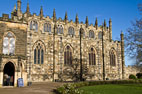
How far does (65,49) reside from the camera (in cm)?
3878

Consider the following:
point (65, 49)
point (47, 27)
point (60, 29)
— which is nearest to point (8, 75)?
point (47, 27)

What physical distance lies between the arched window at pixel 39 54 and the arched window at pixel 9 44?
1066 centimetres

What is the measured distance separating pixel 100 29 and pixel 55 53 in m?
15.2

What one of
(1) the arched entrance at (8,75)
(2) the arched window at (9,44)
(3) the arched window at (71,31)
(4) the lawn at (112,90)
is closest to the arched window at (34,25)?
(3) the arched window at (71,31)

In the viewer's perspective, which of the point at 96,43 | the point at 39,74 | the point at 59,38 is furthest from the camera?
the point at 96,43

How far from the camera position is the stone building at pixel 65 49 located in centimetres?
3425

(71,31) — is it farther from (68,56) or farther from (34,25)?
(34,25)

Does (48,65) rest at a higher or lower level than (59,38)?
lower

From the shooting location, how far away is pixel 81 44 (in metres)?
40.3

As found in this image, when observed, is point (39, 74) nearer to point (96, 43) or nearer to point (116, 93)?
point (96, 43)

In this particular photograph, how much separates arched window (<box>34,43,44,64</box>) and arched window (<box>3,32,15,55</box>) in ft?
35.0

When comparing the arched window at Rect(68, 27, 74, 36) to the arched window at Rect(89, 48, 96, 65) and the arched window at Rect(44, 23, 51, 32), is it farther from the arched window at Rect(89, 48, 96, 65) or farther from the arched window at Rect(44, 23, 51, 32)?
the arched window at Rect(89, 48, 96, 65)

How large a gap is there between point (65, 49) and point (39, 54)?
6.19 meters

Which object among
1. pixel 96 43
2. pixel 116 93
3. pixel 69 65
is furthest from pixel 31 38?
pixel 116 93
